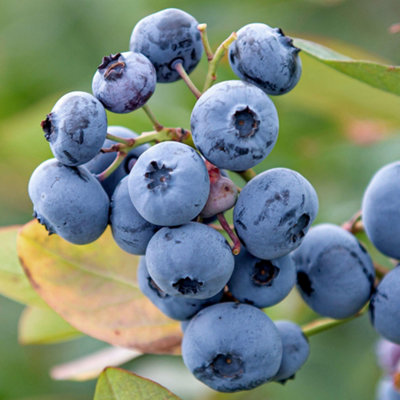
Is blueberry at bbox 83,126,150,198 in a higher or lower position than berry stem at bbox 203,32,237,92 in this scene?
lower

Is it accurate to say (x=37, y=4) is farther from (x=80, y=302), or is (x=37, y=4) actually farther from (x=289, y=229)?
(x=289, y=229)

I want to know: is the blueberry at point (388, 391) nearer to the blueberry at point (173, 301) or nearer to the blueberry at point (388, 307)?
the blueberry at point (388, 307)

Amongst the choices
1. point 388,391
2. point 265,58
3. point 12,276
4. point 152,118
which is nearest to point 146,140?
point 152,118

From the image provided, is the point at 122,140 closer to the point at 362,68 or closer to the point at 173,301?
the point at 173,301

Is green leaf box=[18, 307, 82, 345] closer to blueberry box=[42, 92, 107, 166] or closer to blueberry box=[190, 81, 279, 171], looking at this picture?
blueberry box=[42, 92, 107, 166]

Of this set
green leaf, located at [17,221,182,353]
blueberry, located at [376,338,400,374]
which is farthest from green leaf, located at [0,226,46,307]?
blueberry, located at [376,338,400,374]

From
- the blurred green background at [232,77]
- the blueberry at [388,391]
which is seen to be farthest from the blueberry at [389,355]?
the blurred green background at [232,77]
